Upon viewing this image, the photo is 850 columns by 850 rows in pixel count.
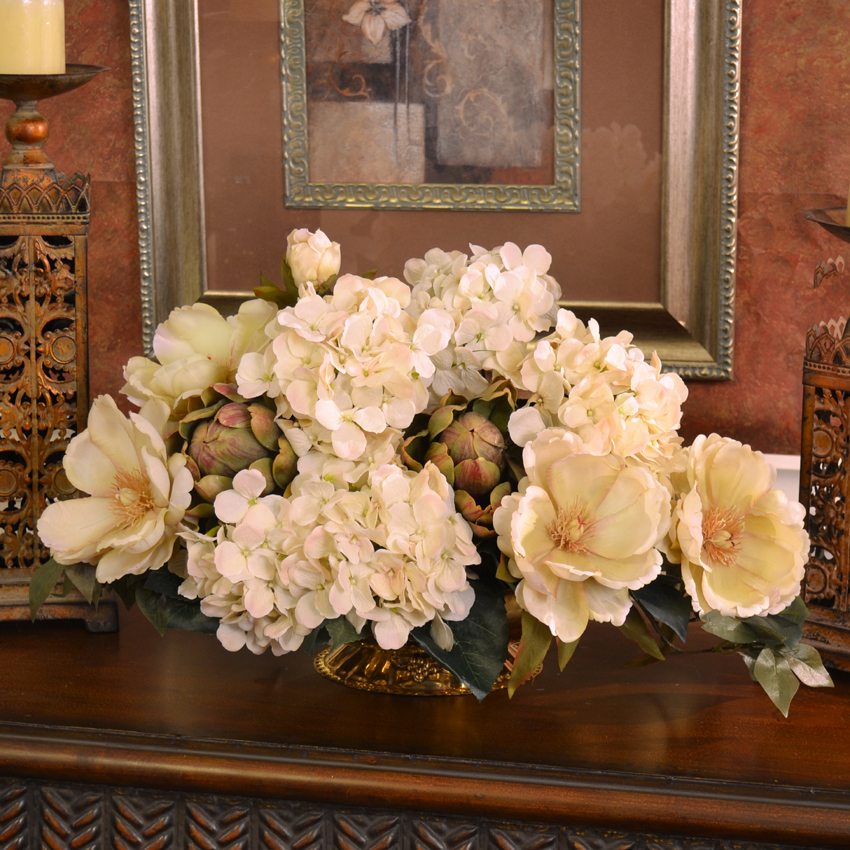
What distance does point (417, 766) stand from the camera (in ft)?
2.21

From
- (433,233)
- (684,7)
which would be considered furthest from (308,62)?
(684,7)

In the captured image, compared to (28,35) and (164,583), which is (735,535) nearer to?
(164,583)

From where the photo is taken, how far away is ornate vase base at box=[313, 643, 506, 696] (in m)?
0.79

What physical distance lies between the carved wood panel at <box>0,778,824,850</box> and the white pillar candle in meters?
0.57

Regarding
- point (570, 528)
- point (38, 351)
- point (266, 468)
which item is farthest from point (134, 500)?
point (570, 528)

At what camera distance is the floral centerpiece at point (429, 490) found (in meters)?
0.68

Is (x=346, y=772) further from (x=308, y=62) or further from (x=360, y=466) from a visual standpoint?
(x=308, y=62)

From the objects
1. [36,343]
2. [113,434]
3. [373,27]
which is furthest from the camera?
[373,27]

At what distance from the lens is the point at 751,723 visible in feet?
2.44

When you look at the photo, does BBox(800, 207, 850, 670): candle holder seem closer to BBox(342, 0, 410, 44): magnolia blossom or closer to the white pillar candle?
BBox(342, 0, 410, 44): magnolia blossom

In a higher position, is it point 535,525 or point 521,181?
point 521,181

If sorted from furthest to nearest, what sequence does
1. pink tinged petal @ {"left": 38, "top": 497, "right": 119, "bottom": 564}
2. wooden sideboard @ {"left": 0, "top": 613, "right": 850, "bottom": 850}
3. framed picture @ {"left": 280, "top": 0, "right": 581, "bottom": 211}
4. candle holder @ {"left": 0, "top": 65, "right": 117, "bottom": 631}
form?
framed picture @ {"left": 280, "top": 0, "right": 581, "bottom": 211}
candle holder @ {"left": 0, "top": 65, "right": 117, "bottom": 631}
pink tinged petal @ {"left": 38, "top": 497, "right": 119, "bottom": 564}
wooden sideboard @ {"left": 0, "top": 613, "right": 850, "bottom": 850}

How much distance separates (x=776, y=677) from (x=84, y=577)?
53 centimetres

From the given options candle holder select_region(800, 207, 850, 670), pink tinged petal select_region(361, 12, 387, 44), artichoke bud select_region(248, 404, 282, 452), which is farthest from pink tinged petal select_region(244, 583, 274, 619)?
pink tinged petal select_region(361, 12, 387, 44)
